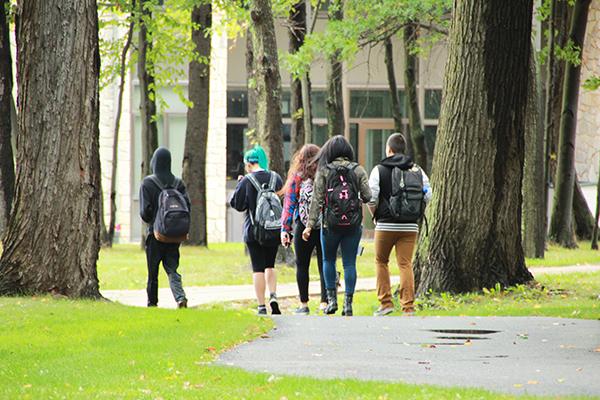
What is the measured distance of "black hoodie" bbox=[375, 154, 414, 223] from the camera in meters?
14.3

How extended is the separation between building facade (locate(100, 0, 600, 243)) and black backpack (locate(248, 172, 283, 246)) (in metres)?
26.7

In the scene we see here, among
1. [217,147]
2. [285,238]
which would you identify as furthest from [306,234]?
[217,147]

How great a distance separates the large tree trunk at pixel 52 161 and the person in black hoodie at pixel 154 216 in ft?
3.26

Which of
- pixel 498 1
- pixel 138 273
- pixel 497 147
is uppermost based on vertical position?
pixel 498 1

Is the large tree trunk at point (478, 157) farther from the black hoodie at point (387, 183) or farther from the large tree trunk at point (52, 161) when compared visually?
the large tree trunk at point (52, 161)

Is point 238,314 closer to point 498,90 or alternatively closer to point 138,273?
point 498,90

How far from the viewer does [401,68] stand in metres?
42.5

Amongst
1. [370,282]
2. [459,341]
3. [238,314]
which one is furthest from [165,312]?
[370,282]

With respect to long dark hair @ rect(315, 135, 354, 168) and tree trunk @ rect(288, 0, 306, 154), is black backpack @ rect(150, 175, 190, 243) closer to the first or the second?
long dark hair @ rect(315, 135, 354, 168)

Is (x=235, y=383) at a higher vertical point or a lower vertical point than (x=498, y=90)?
lower

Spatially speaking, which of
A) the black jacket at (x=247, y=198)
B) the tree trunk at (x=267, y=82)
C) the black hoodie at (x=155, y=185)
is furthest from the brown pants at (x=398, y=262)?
the tree trunk at (x=267, y=82)

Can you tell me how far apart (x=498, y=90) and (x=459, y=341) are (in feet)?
19.1

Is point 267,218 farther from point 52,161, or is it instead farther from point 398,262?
point 52,161

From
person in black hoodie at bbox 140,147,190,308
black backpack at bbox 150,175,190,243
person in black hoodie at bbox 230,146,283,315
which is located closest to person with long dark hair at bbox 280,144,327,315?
person in black hoodie at bbox 230,146,283,315
